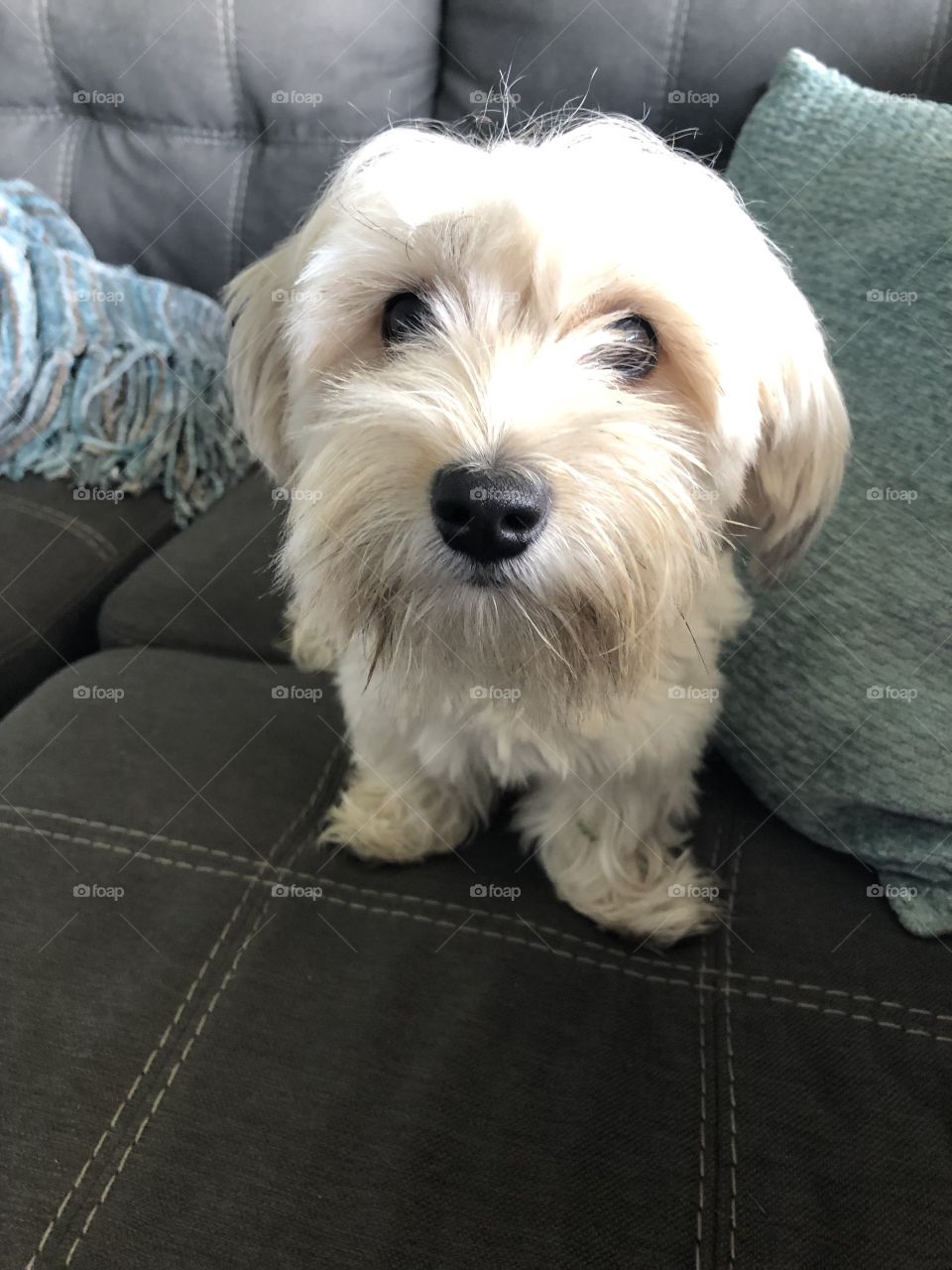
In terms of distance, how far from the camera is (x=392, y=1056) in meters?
0.87

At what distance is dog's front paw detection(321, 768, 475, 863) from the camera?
1.10m

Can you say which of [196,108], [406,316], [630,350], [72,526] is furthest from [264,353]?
[196,108]

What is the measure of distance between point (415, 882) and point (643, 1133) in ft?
1.29

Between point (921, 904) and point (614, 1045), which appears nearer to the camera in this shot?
point (614, 1045)

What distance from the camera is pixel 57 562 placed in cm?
155

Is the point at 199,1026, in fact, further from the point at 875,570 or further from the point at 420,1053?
the point at 875,570

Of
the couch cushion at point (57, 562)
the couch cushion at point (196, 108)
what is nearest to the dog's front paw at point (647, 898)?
the couch cushion at point (57, 562)

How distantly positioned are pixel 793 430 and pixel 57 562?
4.29 feet

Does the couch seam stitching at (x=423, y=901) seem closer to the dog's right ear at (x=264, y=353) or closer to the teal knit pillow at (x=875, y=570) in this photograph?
the teal knit pillow at (x=875, y=570)

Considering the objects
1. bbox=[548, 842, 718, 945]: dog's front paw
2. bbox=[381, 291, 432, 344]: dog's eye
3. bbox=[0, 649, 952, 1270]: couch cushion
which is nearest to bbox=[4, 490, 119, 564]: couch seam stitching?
bbox=[0, 649, 952, 1270]: couch cushion

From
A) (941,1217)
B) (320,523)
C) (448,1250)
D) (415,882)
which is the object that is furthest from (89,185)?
(941,1217)

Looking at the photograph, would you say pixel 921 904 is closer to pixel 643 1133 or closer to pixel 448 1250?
pixel 643 1133

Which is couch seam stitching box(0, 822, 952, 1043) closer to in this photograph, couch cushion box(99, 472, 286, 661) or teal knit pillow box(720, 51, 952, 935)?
teal knit pillow box(720, 51, 952, 935)

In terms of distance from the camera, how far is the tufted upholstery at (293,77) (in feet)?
4.88
